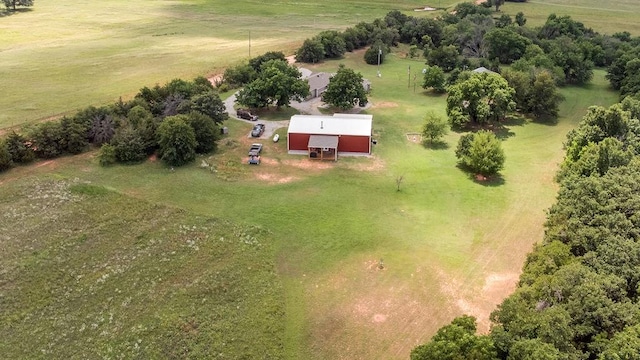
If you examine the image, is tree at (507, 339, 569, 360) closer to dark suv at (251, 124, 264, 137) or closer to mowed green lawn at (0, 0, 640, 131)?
dark suv at (251, 124, 264, 137)

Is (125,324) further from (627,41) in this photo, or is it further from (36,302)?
(627,41)

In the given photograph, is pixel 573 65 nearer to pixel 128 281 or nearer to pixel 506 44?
pixel 506 44

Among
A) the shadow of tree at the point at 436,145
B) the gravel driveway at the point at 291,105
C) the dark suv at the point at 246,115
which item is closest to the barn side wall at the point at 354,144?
the shadow of tree at the point at 436,145

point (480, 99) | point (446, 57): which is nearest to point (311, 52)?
point (446, 57)

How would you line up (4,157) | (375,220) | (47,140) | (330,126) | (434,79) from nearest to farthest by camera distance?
(375,220), (4,157), (47,140), (330,126), (434,79)

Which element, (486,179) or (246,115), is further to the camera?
(246,115)

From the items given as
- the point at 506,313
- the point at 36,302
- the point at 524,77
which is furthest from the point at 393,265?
the point at 524,77
